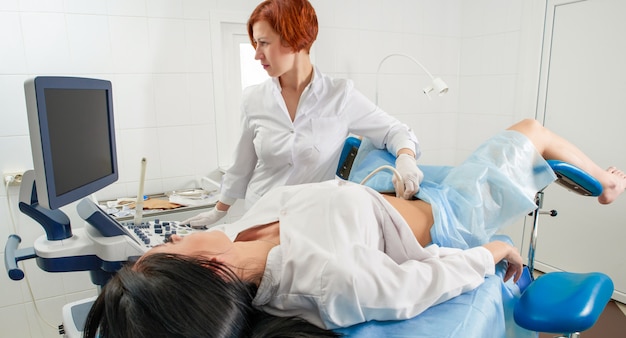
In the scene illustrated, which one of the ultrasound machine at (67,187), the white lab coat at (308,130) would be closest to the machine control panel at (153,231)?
the ultrasound machine at (67,187)

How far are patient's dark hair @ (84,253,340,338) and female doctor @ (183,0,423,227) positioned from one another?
0.88 m

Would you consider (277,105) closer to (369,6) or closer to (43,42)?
(43,42)

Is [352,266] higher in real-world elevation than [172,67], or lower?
lower

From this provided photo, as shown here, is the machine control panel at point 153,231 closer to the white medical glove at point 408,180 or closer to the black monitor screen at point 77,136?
the black monitor screen at point 77,136

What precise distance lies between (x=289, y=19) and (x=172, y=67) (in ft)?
3.21

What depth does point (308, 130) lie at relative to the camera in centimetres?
173

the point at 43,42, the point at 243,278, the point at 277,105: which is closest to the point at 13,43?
the point at 43,42

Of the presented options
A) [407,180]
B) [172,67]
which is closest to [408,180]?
[407,180]

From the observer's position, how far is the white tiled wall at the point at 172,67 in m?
1.97

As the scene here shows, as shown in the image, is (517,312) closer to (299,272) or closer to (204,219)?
Result: (299,272)

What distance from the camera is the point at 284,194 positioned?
50.9 inches

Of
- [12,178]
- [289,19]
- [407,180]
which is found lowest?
[12,178]

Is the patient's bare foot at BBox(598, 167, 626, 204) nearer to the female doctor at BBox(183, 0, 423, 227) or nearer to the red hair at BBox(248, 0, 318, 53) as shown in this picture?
the female doctor at BBox(183, 0, 423, 227)

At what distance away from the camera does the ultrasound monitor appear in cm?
90
